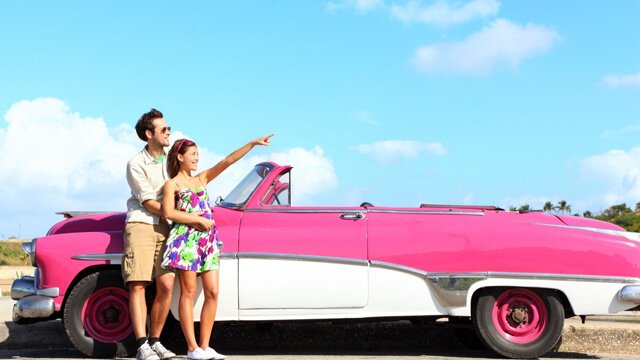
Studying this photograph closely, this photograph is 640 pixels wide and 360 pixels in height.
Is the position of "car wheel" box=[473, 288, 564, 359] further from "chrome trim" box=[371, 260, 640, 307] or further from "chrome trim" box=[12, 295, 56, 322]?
"chrome trim" box=[12, 295, 56, 322]

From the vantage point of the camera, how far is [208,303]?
20.5 ft

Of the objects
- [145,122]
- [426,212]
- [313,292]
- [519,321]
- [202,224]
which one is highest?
[145,122]

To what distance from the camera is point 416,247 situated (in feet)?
21.7

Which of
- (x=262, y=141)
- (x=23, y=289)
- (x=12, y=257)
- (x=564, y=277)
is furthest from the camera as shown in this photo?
(x=12, y=257)

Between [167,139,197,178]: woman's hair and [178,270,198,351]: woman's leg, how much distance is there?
81 centimetres

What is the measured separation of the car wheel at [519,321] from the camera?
672 cm

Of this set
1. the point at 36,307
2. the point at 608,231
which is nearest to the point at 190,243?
the point at 36,307

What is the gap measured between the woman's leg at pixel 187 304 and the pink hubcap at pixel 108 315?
29.9 inches

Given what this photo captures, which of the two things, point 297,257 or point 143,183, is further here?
point 297,257

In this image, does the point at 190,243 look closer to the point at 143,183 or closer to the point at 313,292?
the point at 143,183

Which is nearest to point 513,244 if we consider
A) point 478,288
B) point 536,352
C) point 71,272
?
point 478,288

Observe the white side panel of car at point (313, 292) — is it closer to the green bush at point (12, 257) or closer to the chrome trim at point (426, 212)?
the chrome trim at point (426, 212)

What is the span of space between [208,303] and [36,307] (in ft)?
4.99

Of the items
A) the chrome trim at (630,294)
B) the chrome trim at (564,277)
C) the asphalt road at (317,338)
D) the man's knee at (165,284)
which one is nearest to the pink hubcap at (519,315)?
the chrome trim at (564,277)
